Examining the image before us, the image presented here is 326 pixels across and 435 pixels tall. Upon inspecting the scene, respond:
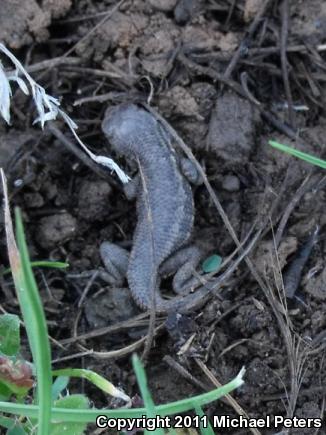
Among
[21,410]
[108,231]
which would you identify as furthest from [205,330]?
[21,410]

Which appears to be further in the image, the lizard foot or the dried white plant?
the lizard foot

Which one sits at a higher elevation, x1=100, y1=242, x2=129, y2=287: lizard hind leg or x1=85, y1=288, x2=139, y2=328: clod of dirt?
x1=100, y1=242, x2=129, y2=287: lizard hind leg

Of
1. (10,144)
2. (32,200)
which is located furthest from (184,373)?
(10,144)

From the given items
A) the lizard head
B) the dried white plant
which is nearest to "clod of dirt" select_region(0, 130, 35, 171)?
the dried white plant

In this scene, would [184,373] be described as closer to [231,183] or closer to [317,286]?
[317,286]

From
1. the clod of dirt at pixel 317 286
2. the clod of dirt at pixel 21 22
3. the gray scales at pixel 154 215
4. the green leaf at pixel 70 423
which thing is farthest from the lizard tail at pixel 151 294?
the clod of dirt at pixel 21 22

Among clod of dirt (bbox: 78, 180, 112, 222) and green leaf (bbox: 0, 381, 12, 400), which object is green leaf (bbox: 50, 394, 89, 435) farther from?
clod of dirt (bbox: 78, 180, 112, 222)

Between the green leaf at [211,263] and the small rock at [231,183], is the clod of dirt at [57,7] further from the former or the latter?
the green leaf at [211,263]
